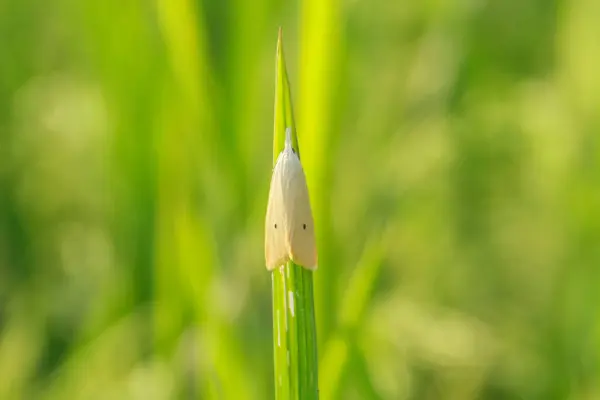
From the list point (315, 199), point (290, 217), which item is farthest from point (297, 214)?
point (315, 199)

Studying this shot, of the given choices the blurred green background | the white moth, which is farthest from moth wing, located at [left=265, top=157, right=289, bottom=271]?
the blurred green background

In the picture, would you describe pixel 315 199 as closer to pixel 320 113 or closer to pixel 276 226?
pixel 320 113

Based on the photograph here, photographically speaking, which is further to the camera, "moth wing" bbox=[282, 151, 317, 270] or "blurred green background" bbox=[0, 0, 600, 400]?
"blurred green background" bbox=[0, 0, 600, 400]

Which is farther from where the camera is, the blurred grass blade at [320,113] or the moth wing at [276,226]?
the blurred grass blade at [320,113]

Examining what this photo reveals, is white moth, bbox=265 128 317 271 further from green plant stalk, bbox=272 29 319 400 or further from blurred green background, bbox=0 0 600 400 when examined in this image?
blurred green background, bbox=0 0 600 400

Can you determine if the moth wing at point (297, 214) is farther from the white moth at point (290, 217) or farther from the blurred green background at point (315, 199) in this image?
the blurred green background at point (315, 199)

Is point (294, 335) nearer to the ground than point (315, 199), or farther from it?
nearer to the ground

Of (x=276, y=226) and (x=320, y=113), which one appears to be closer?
(x=276, y=226)

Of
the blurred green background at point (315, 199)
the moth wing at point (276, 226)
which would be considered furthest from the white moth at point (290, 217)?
the blurred green background at point (315, 199)
